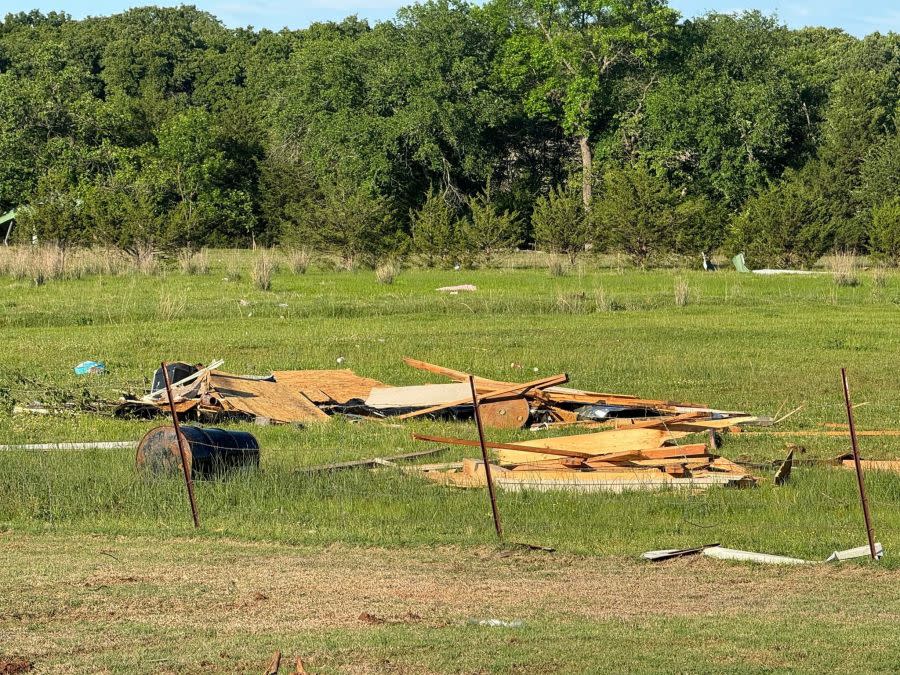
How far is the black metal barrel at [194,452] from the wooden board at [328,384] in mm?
4418


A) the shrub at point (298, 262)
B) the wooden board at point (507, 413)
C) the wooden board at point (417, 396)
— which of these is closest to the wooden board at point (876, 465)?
the wooden board at point (507, 413)

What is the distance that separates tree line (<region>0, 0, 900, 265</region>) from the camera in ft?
175

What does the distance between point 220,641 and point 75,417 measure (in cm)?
945

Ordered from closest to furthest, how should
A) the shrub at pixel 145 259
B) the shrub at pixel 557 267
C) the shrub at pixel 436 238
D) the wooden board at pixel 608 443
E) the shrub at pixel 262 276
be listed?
1. the wooden board at pixel 608 443
2. the shrub at pixel 262 276
3. the shrub at pixel 145 259
4. the shrub at pixel 557 267
5. the shrub at pixel 436 238

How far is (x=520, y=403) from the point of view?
49.6 ft

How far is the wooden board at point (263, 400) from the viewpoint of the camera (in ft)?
49.7

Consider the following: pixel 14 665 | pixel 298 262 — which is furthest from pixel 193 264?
pixel 14 665

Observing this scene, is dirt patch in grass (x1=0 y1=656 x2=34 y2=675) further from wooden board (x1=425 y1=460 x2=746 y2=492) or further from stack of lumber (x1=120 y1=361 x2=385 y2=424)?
stack of lumber (x1=120 y1=361 x2=385 y2=424)

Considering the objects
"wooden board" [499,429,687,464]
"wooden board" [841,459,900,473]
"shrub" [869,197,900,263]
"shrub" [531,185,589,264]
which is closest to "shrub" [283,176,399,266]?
"shrub" [531,185,589,264]

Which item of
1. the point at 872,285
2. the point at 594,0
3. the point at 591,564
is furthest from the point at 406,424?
the point at 594,0

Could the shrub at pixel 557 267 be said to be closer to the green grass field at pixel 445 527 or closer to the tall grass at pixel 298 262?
the tall grass at pixel 298 262

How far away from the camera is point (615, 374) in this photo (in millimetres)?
19203

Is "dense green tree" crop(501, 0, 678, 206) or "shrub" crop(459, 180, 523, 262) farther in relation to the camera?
"dense green tree" crop(501, 0, 678, 206)

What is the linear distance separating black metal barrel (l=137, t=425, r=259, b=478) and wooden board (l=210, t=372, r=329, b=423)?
3.31m
